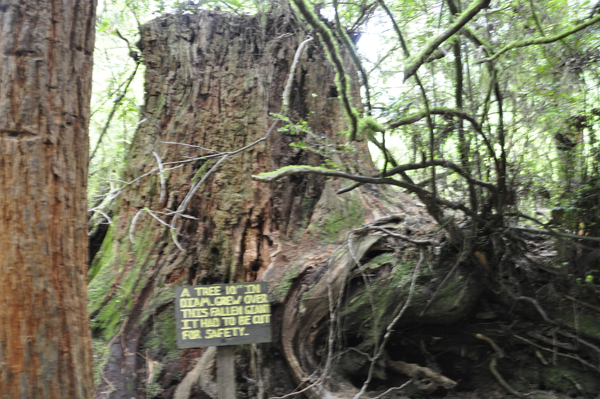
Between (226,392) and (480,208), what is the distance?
128 inches

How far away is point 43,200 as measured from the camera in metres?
2.47

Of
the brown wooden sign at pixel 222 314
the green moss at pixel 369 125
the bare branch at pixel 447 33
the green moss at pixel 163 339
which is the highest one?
the bare branch at pixel 447 33

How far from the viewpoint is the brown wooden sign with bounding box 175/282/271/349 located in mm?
4184

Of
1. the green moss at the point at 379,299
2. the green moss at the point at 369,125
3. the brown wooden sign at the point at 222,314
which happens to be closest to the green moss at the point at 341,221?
the green moss at the point at 379,299

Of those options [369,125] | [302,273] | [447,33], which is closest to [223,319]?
[302,273]

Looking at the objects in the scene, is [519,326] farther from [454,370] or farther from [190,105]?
[190,105]

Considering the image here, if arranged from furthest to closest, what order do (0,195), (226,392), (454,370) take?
(454,370), (226,392), (0,195)

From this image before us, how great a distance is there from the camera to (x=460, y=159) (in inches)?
175

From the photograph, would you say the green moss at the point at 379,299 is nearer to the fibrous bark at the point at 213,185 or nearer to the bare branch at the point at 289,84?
the fibrous bark at the point at 213,185

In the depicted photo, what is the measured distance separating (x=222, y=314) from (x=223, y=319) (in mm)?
50

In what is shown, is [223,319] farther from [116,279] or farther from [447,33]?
[447,33]

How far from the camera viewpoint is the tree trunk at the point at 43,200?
233 cm

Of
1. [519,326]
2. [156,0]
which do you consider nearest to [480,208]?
[519,326]

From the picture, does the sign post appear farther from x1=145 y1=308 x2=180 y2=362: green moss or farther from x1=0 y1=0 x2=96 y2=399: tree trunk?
x1=0 y1=0 x2=96 y2=399: tree trunk
